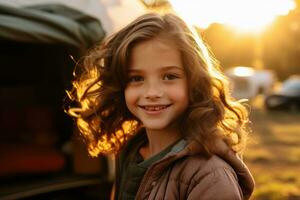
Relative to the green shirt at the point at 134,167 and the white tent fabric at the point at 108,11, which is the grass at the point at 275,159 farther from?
the white tent fabric at the point at 108,11

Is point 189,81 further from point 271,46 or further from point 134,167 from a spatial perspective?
point 271,46

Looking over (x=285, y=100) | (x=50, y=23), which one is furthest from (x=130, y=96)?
(x=285, y=100)

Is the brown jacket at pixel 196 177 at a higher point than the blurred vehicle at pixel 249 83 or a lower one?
higher

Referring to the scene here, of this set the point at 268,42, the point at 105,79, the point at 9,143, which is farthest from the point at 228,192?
the point at 268,42

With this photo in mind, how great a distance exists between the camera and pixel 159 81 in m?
2.02

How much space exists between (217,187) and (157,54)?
0.52m

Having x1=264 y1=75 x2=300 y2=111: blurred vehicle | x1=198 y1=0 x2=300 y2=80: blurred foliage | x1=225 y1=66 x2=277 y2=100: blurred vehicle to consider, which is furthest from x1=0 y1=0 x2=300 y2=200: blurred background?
x1=198 y1=0 x2=300 y2=80: blurred foliage

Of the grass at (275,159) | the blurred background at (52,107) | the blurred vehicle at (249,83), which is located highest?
the blurred background at (52,107)

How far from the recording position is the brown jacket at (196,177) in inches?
70.9

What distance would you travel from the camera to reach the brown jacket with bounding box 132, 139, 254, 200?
5.91ft

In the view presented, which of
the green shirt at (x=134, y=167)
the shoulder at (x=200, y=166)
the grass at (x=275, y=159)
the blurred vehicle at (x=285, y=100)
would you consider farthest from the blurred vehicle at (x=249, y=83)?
the shoulder at (x=200, y=166)

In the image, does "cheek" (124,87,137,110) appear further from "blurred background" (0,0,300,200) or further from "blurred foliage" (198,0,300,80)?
"blurred foliage" (198,0,300,80)

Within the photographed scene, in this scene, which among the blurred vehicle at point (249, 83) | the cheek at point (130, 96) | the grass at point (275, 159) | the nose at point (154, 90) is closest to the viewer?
the nose at point (154, 90)

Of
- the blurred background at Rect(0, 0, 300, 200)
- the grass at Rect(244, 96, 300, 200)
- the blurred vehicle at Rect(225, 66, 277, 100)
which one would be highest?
the blurred background at Rect(0, 0, 300, 200)
